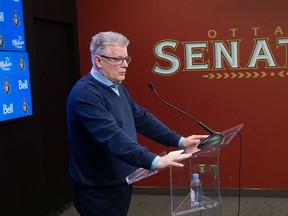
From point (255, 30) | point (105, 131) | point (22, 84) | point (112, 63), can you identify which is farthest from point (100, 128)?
point (255, 30)

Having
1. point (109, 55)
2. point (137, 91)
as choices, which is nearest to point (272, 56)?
point (137, 91)

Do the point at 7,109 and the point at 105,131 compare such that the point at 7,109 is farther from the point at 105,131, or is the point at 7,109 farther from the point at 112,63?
the point at 105,131

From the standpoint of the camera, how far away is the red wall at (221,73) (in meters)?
3.98

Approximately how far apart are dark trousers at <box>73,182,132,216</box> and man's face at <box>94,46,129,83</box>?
1.68 feet

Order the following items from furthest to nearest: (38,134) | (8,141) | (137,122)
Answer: (38,134), (8,141), (137,122)

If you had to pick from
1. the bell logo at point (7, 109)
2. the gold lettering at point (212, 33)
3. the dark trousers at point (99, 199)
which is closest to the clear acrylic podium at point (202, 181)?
the dark trousers at point (99, 199)

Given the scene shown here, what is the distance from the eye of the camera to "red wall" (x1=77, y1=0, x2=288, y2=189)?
398 cm

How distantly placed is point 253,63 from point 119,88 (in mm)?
2339

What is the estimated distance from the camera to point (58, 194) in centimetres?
403

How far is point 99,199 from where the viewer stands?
6.15 ft

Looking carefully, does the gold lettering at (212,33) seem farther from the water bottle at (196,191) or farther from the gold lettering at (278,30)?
the water bottle at (196,191)

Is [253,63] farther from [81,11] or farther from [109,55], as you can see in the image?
[109,55]

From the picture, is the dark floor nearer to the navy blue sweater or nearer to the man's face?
the navy blue sweater

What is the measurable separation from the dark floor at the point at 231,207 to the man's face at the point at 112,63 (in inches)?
88.8
